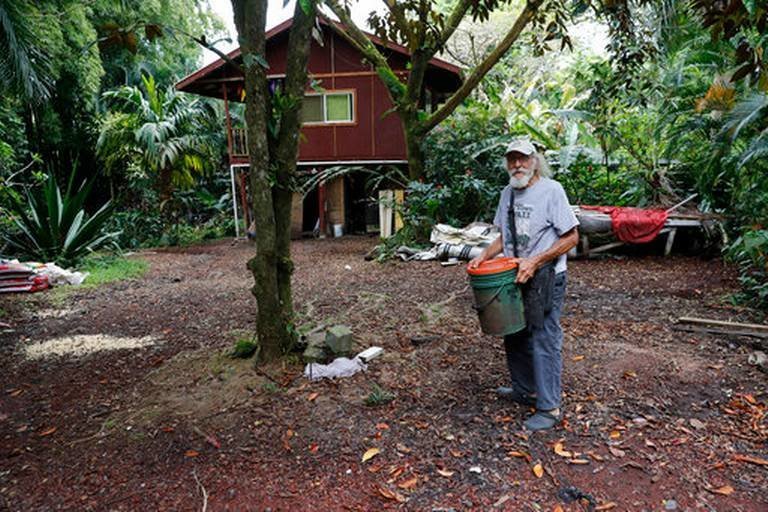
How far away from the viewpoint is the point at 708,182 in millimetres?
8547

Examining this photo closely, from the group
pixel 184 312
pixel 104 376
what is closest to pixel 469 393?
pixel 104 376

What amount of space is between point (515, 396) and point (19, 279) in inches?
292

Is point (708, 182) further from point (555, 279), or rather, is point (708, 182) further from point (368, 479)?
point (368, 479)

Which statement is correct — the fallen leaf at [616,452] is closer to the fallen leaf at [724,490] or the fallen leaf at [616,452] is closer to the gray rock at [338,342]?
the fallen leaf at [724,490]

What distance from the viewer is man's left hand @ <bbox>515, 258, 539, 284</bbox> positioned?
2.91 metres

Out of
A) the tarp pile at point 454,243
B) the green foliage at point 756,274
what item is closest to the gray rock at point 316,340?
the green foliage at point 756,274

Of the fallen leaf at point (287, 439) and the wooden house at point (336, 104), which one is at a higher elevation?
the wooden house at point (336, 104)

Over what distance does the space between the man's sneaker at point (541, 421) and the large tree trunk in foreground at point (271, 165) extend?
1.85 metres

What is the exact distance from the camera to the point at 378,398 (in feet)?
11.1

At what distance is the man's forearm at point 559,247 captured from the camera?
292 cm

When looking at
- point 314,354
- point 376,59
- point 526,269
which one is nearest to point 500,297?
point 526,269

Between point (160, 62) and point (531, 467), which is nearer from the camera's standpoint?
point (531, 467)

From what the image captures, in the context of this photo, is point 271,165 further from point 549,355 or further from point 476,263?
point 549,355

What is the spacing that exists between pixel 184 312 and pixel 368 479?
4.38 metres
